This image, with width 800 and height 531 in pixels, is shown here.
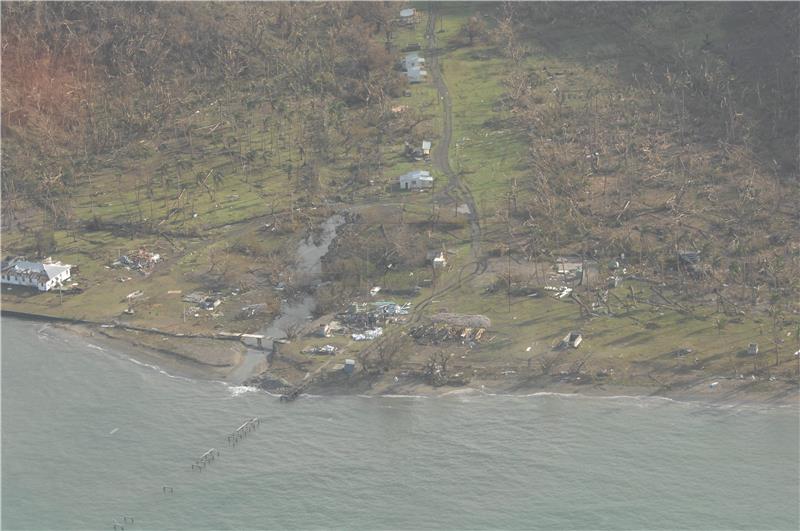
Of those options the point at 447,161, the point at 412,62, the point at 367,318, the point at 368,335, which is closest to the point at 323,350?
the point at 368,335

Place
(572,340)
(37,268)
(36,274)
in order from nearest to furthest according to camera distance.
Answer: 1. (572,340)
2. (36,274)
3. (37,268)

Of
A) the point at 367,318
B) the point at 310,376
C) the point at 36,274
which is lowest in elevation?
the point at 310,376

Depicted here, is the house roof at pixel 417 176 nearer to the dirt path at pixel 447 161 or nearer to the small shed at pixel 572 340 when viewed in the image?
the dirt path at pixel 447 161

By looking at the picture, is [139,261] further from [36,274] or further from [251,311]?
[251,311]

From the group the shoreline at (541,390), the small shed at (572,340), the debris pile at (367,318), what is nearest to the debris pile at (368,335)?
the debris pile at (367,318)

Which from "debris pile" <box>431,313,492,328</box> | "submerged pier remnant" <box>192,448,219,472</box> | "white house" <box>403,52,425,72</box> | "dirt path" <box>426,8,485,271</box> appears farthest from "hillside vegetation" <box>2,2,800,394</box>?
"submerged pier remnant" <box>192,448,219,472</box>

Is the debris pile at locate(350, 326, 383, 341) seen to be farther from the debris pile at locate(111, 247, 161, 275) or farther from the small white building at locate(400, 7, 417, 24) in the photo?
the small white building at locate(400, 7, 417, 24)
